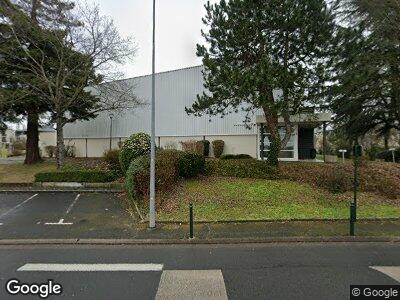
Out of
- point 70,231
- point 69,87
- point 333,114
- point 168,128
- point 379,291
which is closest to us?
point 379,291

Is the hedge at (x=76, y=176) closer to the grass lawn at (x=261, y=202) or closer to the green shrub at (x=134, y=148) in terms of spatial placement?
the green shrub at (x=134, y=148)

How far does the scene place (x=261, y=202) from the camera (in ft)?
43.2

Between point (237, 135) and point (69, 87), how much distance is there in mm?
12112

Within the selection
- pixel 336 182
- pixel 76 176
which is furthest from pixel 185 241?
pixel 76 176

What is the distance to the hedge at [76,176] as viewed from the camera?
685 inches

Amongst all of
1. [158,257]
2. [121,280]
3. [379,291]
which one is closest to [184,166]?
[158,257]

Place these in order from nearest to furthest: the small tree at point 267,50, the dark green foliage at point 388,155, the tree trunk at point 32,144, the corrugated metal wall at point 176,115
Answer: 1. the small tree at point 267,50
2. the tree trunk at point 32,144
3. the corrugated metal wall at point 176,115
4. the dark green foliage at point 388,155

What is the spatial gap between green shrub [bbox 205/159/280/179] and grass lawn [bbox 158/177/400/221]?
75cm

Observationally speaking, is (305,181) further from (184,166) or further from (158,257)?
(158,257)

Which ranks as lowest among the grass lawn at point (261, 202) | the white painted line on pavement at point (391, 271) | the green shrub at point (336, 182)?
the white painted line on pavement at point (391, 271)

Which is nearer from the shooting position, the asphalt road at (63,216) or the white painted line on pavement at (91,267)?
the white painted line on pavement at (91,267)

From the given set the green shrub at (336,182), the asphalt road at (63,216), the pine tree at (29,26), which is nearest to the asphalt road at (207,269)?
the asphalt road at (63,216)

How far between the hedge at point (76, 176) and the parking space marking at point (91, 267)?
33.8 ft

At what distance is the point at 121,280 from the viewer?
20.6 ft
